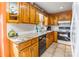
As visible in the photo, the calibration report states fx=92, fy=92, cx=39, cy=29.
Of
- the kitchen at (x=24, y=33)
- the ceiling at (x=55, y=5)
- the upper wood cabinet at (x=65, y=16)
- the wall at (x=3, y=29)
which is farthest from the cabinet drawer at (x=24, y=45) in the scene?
the upper wood cabinet at (x=65, y=16)

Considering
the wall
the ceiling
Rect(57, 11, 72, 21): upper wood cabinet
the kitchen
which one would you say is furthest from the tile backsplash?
Rect(57, 11, 72, 21): upper wood cabinet

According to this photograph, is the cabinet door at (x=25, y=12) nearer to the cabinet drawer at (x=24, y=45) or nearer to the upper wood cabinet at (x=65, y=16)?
the cabinet drawer at (x=24, y=45)

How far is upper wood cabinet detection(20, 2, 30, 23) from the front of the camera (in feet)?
7.00

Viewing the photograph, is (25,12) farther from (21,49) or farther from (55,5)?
(55,5)

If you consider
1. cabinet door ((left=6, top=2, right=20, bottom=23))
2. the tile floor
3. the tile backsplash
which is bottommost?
the tile floor

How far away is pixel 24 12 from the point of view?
7.39 ft

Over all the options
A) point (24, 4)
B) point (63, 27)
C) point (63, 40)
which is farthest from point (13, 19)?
point (63, 27)

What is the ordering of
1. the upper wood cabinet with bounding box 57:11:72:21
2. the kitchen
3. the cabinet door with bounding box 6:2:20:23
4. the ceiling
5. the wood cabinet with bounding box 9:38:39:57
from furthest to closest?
1. the upper wood cabinet with bounding box 57:11:72:21
2. the ceiling
3. the cabinet door with bounding box 6:2:20:23
4. the kitchen
5. the wood cabinet with bounding box 9:38:39:57

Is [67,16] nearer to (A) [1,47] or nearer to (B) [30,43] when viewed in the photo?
(B) [30,43]

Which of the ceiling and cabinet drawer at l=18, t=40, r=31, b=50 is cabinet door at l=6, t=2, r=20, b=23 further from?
the ceiling

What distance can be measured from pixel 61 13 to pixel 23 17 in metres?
3.05

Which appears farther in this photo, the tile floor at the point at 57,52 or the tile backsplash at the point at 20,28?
the tile floor at the point at 57,52

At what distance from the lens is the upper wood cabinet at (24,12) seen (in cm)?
213

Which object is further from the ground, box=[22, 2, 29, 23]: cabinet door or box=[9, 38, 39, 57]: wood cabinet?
box=[22, 2, 29, 23]: cabinet door
